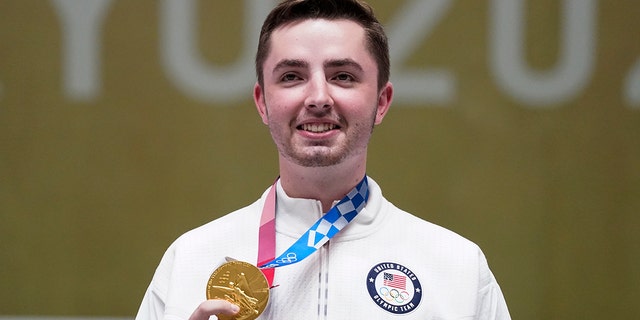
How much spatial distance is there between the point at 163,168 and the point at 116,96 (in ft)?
1.22

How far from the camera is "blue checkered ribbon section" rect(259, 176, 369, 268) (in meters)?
2.03

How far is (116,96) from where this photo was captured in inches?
143

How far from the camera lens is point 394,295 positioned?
6.65 ft

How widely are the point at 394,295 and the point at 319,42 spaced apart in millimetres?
643

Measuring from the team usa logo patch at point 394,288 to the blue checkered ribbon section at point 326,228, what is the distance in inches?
5.6

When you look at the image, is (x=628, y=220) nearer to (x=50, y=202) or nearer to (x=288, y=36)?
(x=288, y=36)

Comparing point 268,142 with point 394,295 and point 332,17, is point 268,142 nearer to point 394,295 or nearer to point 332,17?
point 332,17

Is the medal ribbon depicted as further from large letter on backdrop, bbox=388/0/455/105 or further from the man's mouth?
large letter on backdrop, bbox=388/0/455/105

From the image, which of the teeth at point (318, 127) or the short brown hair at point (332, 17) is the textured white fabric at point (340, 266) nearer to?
the teeth at point (318, 127)

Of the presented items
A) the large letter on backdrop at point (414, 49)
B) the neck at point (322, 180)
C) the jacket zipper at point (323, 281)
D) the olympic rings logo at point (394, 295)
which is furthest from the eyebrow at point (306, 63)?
the large letter on backdrop at point (414, 49)

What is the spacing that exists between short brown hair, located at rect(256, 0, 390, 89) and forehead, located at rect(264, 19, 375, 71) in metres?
0.02

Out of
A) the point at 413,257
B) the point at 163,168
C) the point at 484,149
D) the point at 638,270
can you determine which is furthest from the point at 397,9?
the point at 413,257

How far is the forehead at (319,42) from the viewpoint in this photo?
6.75 feet

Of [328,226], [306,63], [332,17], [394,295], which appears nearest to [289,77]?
[306,63]
